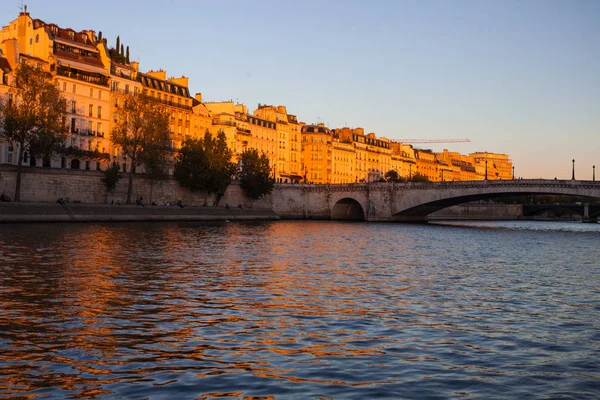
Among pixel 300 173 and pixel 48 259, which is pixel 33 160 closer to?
pixel 48 259

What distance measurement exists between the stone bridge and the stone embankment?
2061 centimetres

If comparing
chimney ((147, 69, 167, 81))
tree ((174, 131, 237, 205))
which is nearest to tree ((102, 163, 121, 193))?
tree ((174, 131, 237, 205))

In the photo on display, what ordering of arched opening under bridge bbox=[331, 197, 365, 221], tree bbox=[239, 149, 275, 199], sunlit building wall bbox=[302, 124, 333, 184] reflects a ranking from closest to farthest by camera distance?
tree bbox=[239, 149, 275, 199] < arched opening under bridge bbox=[331, 197, 365, 221] < sunlit building wall bbox=[302, 124, 333, 184]

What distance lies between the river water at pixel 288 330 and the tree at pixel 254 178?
258ft

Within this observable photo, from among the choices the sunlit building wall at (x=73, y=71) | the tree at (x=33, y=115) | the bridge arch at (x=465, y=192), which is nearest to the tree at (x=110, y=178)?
the sunlit building wall at (x=73, y=71)

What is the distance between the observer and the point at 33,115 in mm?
72312

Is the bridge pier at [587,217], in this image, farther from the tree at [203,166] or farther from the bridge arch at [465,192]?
the tree at [203,166]

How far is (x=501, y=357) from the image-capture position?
1622 centimetres

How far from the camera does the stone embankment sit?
226ft

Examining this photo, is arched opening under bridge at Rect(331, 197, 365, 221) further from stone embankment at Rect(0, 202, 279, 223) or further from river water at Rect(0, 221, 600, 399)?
river water at Rect(0, 221, 600, 399)

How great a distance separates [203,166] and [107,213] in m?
24.0

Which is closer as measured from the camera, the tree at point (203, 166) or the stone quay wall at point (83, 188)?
the stone quay wall at point (83, 188)

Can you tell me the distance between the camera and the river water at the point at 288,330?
13.5 meters

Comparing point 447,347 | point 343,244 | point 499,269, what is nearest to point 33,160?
Answer: point 343,244
